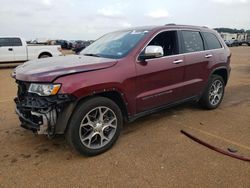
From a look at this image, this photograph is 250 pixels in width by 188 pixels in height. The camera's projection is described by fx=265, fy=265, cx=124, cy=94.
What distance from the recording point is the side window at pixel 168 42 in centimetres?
457

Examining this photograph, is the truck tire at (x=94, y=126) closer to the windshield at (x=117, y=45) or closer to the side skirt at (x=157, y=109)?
the side skirt at (x=157, y=109)

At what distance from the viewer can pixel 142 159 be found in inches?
140

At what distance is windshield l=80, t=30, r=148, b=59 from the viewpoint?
418cm

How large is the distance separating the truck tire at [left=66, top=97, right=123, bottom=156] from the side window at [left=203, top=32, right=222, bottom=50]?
2.79 meters

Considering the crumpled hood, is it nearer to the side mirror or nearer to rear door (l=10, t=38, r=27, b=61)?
the side mirror

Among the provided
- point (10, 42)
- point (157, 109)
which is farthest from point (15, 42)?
point (157, 109)

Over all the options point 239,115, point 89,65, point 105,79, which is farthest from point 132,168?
point 239,115

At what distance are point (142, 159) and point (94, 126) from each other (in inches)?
31.1

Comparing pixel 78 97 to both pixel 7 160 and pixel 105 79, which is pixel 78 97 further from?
pixel 7 160

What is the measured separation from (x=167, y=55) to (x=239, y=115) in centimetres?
211

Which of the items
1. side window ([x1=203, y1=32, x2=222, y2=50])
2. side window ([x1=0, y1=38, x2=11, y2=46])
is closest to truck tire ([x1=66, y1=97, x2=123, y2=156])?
side window ([x1=203, y1=32, x2=222, y2=50])

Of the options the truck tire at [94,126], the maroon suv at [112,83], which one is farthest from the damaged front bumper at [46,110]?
the truck tire at [94,126]

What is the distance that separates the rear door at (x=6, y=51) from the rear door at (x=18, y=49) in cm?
18

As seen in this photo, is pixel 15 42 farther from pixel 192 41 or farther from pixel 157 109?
pixel 157 109
